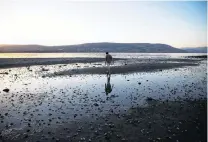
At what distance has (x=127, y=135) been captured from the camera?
11258mm

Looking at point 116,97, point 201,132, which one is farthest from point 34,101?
point 201,132

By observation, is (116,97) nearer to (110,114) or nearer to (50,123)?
(110,114)

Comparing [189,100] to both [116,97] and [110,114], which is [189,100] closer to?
[116,97]

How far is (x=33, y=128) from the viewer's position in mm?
12344

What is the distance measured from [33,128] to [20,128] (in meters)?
0.75

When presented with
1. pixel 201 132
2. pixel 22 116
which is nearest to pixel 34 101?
pixel 22 116

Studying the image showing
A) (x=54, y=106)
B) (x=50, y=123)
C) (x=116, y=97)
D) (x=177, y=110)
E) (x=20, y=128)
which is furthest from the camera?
(x=116, y=97)

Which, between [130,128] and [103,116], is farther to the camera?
[103,116]

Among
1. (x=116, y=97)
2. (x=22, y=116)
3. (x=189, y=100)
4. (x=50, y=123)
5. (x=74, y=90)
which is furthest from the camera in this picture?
(x=74, y=90)

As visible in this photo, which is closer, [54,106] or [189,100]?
[54,106]

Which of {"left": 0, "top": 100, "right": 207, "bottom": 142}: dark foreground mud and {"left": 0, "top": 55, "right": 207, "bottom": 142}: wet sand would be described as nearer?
{"left": 0, "top": 100, "right": 207, "bottom": 142}: dark foreground mud

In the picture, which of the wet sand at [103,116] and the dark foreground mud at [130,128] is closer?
the dark foreground mud at [130,128]

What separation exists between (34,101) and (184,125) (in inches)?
489

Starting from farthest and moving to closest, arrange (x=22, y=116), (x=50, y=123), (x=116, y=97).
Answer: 1. (x=116, y=97)
2. (x=22, y=116)
3. (x=50, y=123)
